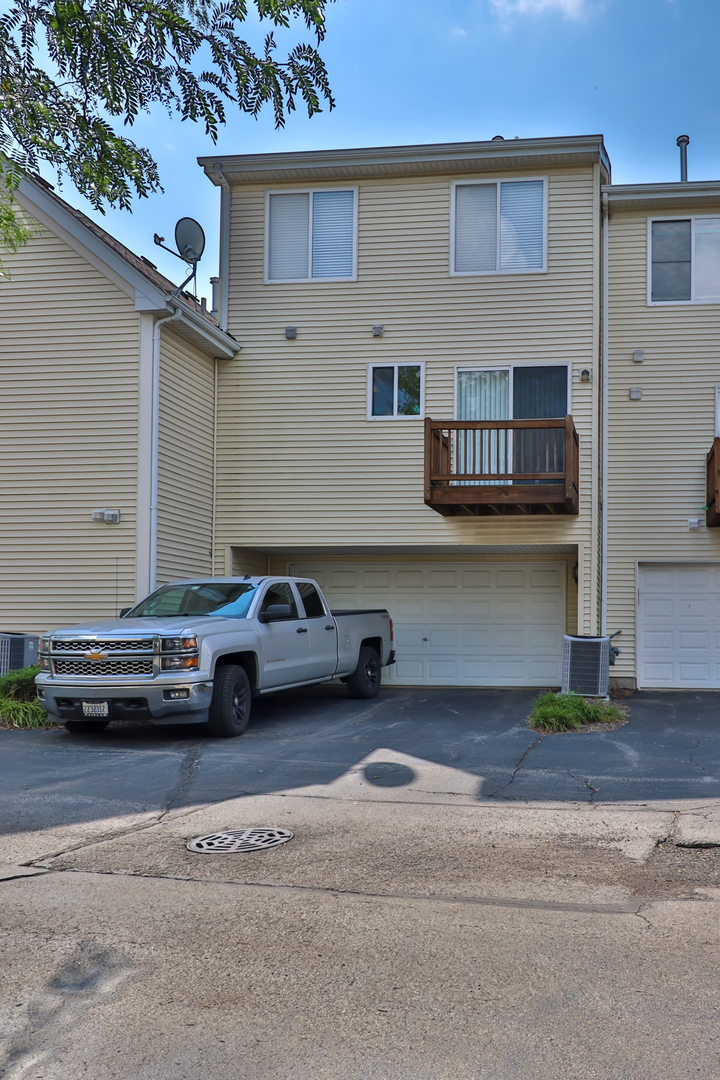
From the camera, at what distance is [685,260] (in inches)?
609

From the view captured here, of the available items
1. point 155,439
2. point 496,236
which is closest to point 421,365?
point 496,236

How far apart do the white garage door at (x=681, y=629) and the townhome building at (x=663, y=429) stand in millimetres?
16

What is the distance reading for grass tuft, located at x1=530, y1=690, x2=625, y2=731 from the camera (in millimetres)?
10805

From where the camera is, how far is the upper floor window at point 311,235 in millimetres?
15695

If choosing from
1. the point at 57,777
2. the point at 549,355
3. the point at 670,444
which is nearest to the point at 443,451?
the point at 549,355

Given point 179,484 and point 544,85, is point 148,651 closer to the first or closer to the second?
Result: point 179,484

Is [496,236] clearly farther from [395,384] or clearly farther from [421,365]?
[395,384]

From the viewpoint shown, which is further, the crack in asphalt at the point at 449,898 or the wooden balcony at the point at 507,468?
the wooden balcony at the point at 507,468

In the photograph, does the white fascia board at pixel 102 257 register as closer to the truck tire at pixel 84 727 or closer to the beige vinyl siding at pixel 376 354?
the beige vinyl siding at pixel 376 354

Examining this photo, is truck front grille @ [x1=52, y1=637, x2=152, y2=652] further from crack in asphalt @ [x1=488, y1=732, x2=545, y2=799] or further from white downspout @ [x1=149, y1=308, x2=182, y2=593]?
crack in asphalt @ [x1=488, y1=732, x2=545, y2=799]

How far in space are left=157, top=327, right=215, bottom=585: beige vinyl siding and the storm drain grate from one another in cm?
747

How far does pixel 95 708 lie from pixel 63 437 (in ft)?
18.4

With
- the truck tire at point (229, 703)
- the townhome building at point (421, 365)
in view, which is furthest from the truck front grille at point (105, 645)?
the townhome building at point (421, 365)

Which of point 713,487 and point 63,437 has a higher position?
point 63,437
